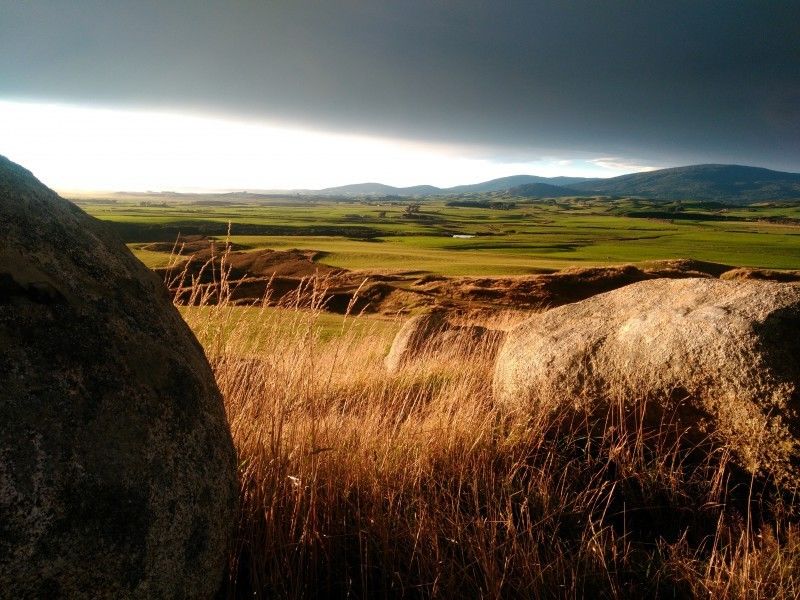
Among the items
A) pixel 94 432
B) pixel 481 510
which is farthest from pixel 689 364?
pixel 94 432

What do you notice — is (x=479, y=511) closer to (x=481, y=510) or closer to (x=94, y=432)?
(x=481, y=510)

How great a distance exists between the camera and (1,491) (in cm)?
131

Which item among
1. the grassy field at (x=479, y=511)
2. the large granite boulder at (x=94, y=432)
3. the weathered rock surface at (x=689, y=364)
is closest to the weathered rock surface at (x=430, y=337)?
the weathered rock surface at (x=689, y=364)

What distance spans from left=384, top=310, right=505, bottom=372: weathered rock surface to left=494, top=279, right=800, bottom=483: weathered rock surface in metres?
4.05

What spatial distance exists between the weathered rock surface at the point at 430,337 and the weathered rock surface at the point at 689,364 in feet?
13.3

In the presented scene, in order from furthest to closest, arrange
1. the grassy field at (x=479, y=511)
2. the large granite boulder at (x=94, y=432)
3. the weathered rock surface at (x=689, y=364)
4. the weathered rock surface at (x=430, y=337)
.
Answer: the weathered rock surface at (x=430, y=337) < the weathered rock surface at (x=689, y=364) < the grassy field at (x=479, y=511) < the large granite boulder at (x=94, y=432)

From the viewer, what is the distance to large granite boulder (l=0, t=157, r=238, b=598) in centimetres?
138

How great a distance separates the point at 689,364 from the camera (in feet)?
12.5

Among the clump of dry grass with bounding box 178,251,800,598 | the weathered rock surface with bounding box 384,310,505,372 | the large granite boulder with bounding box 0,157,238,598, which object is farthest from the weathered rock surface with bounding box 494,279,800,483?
the weathered rock surface with bounding box 384,310,505,372

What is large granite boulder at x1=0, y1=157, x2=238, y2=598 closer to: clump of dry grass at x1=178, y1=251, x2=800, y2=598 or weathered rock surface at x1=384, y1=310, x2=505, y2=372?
clump of dry grass at x1=178, y1=251, x2=800, y2=598

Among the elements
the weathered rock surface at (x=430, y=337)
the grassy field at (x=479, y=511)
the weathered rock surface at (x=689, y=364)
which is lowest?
the weathered rock surface at (x=430, y=337)

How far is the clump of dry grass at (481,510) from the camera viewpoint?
101 inches

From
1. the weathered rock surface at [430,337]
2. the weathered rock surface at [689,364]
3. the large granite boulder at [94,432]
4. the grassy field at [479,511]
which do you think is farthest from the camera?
the weathered rock surface at [430,337]

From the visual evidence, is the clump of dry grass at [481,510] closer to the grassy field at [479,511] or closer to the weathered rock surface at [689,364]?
the grassy field at [479,511]
